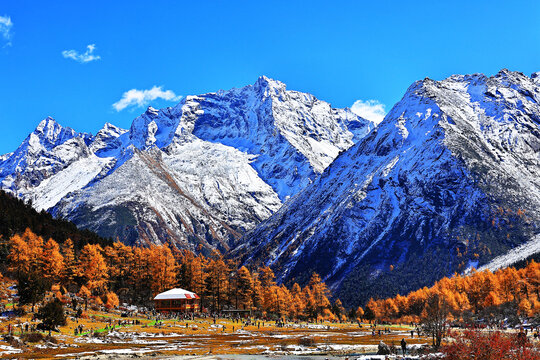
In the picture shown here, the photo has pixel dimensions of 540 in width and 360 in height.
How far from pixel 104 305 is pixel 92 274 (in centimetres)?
891

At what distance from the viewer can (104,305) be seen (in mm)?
111938

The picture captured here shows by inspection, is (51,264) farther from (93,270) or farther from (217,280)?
(217,280)

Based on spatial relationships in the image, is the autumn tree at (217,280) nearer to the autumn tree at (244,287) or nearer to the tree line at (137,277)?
the tree line at (137,277)

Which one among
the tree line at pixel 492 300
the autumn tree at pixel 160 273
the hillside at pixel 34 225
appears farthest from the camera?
the hillside at pixel 34 225

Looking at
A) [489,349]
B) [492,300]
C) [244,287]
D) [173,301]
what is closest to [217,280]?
[244,287]

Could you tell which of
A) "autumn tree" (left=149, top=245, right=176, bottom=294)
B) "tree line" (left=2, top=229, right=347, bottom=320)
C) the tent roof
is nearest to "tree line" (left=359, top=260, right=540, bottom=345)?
"tree line" (left=2, top=229, right=347, bottom=320)

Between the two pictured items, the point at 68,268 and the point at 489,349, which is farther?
the point at 68,268

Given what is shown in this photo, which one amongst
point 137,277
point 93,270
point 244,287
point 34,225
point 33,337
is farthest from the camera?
point 34,225

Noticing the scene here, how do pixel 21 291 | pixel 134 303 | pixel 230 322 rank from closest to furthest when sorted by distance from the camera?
pixel 21 291
pixel 230 322
pixel 134 303

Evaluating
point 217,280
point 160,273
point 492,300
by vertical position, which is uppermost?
point 160,273

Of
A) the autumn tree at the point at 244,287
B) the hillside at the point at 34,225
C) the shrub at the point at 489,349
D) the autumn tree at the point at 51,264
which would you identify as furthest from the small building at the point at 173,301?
the shrub at the point at 489,349

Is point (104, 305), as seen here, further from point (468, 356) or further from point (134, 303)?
point (468, 356)

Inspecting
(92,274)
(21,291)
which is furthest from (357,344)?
(92,274)

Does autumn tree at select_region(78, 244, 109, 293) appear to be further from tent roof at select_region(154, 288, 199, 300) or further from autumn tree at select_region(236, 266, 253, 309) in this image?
autumn tree at select_region(236, 266, 253, 309)
